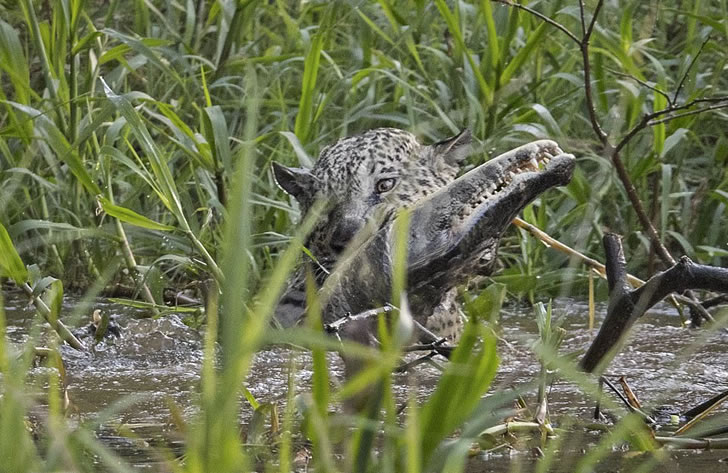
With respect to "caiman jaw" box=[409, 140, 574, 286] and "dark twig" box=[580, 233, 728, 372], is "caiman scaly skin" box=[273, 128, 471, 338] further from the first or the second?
"dark twig" box=[580, 233, 728, 372]

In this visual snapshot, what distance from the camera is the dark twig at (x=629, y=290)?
2484 mm

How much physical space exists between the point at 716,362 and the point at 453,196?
3.24 ft

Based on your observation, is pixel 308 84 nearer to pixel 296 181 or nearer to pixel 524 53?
pixel 296 181

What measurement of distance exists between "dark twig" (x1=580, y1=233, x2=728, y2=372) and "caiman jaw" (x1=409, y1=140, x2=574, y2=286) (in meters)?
0.38

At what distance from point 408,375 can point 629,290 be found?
3.38 feet

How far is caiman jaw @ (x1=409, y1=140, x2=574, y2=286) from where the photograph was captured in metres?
3.13

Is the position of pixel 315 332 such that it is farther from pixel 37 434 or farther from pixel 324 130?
pixel 324 130

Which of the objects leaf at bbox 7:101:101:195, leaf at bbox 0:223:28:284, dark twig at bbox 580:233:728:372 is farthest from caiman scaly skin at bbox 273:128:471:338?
dark twig at bbox 580:233:728:372

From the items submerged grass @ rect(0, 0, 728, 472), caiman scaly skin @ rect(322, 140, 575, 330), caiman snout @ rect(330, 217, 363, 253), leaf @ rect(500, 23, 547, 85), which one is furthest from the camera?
leaf @ rect(500, 23, 547, 85)

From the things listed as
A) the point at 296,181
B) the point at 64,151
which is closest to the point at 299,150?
the point at 296,181

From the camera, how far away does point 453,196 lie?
3305mm

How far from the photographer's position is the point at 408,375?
11.6 feet

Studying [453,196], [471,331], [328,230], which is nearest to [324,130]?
[328,230]

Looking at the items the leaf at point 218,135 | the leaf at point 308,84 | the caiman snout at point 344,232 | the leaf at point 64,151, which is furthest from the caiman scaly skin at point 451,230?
the leaf at point 308,84
